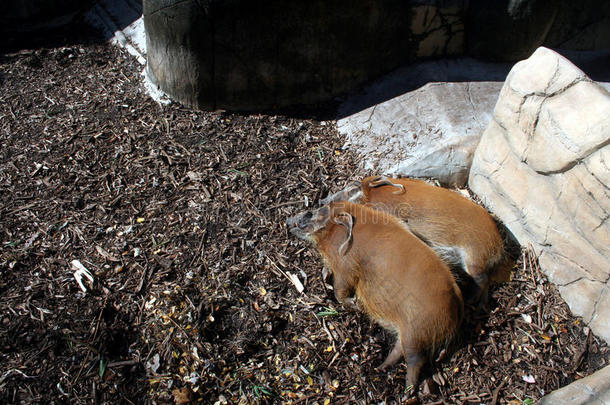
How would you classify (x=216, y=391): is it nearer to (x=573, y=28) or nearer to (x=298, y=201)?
(x=298, y=201)

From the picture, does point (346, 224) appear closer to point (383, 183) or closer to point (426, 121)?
point (383, 183)

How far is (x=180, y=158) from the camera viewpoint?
3984mm

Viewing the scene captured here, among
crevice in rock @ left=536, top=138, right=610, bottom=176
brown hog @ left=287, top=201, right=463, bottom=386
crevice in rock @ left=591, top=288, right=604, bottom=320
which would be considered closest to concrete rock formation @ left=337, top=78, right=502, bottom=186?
crevice in rock @ left=536, top=138, right=610, bottom=176

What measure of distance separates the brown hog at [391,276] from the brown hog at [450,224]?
0.20 m

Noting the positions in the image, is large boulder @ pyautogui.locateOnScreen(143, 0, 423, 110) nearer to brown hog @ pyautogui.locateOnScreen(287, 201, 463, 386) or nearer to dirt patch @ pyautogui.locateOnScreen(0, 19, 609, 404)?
dirt patch @ pyautogui.locateOnScreen(0, 19, 609, 404)

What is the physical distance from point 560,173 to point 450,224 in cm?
73

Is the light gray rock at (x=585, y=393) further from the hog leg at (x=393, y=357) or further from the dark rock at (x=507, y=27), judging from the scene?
the dark rock at (x=507, y=27)

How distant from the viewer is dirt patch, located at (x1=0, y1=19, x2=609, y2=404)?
8.91 ft

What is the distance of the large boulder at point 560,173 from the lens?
8.89ft

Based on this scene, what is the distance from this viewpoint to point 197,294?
3.04 meters

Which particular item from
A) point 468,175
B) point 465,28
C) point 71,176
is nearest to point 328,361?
point 468,175

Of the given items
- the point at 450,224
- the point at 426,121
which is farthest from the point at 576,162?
the point at 426,121

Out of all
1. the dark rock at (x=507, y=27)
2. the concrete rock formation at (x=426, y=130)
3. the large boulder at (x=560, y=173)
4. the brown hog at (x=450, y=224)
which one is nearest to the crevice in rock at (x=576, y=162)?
the large boulder at (x=560, y=173)

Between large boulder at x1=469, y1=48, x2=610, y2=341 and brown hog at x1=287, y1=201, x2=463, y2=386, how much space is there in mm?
827
